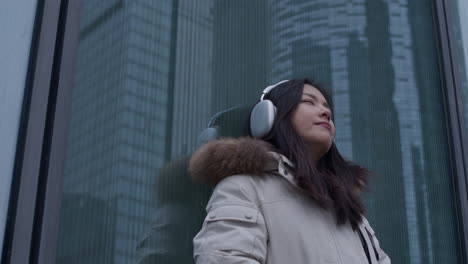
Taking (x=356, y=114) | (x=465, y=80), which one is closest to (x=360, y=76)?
(x=356, y=114)

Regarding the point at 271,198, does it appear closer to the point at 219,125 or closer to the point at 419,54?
the point at 219,125

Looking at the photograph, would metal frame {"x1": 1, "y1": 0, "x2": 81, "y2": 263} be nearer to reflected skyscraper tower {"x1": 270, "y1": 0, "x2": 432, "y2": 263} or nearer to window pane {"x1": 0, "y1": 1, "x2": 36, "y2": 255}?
window pane {"x1": 0, "y1": 1, "x2": 36, "y2": 255}

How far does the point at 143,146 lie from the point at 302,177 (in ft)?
2.22

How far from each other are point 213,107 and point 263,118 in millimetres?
398

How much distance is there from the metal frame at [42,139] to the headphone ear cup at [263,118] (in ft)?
2.28

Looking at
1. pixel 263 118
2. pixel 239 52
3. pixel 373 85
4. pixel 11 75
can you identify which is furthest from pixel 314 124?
pixel 11 75

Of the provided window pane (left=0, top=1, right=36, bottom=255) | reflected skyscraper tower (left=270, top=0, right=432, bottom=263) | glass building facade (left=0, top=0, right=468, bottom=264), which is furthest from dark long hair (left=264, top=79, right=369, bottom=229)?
window pane (left=0, top=1, right=36, bottom=255)

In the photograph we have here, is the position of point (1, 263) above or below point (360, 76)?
below

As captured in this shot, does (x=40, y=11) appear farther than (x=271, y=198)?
Yes

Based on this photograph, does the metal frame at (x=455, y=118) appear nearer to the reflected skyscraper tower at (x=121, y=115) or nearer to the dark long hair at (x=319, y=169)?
the dark long hair at (x=319, y=169)

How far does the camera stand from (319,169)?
309 cm

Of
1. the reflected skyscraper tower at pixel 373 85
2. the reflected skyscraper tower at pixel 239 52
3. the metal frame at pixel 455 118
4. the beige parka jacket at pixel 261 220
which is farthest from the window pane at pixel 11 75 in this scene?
the metal frame at pixel 455 118

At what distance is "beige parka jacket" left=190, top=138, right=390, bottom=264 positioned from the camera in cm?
241

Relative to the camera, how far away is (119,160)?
2.96 m
